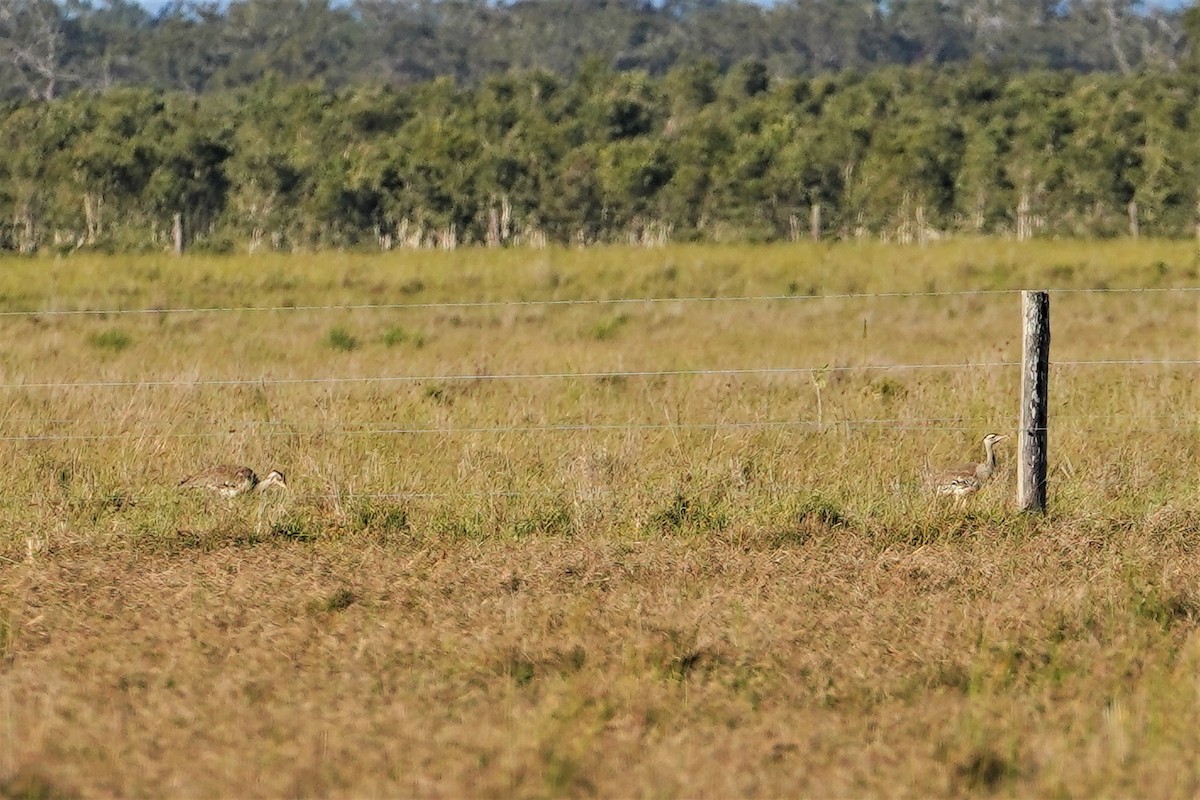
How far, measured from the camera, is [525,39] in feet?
550

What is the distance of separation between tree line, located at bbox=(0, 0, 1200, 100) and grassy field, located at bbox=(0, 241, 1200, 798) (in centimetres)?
12615

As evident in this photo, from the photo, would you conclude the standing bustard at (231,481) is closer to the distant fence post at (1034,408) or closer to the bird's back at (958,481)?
the bird's back at (958,481)

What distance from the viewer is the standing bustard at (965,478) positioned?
848 centimetres

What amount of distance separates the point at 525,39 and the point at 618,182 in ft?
407

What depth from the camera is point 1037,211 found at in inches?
1858

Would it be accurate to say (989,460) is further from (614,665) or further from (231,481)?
(231,481)

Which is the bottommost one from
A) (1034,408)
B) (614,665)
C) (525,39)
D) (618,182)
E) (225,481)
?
(614,665)

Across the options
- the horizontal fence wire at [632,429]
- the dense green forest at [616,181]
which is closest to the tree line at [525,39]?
the dense green forest at [616,181]

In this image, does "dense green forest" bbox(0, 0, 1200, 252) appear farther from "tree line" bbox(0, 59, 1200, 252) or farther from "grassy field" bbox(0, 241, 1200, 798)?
"grassy field" bbox(0, 241, 1200, 798)

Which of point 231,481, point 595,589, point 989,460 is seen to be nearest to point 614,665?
point 595,589

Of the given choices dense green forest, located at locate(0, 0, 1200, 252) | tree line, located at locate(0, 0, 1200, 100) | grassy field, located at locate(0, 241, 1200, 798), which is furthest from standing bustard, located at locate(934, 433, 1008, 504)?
tree line, located at locate(0, 0, 1200, 100)

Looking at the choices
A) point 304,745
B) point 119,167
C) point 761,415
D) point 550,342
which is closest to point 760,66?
point 119,167

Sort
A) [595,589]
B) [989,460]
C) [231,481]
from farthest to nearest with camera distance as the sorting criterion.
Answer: [989,460], [231,481], [595,589]

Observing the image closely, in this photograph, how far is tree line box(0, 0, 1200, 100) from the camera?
14600cm
